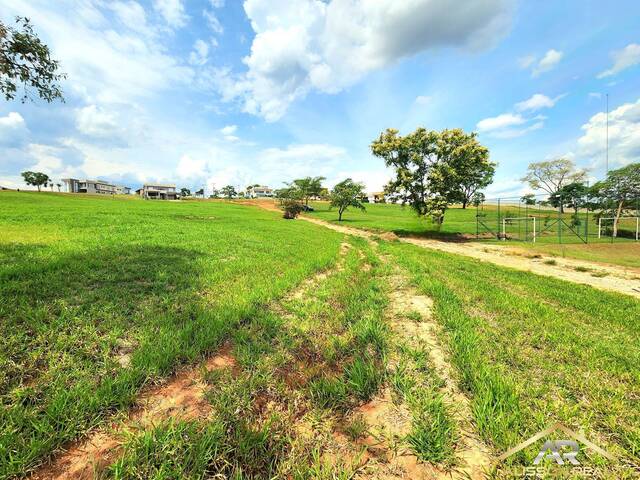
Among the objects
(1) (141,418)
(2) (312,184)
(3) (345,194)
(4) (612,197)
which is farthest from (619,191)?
(2) (312,184)

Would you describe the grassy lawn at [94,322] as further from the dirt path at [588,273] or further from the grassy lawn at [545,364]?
the dirt path at [588,273]

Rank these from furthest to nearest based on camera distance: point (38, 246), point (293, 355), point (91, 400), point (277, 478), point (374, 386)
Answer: point (38, 246) < point (293, 355) < point (374, 386) < point (91, 400) < point (277, 478)

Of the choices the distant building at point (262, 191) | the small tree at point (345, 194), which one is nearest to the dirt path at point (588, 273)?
the small tree at point (345, 194)

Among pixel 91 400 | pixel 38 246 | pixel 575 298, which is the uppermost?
pixel 38 246

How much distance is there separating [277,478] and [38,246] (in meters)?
10.5

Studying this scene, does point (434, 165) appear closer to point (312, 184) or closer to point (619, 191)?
point (619, 191)

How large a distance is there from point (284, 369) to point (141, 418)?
1515mm

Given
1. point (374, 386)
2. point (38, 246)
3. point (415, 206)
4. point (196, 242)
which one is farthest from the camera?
point (415, 206)

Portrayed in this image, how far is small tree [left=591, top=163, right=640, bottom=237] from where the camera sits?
90.0 feet

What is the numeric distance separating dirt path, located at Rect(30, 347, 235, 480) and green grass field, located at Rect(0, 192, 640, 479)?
0.28 feet

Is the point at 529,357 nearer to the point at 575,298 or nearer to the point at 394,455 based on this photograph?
the point at 394,455

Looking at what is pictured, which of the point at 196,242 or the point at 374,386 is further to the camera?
the point at 196,242

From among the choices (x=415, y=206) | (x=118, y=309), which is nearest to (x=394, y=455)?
(x=118, y=309)

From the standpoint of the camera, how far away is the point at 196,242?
454 inches
